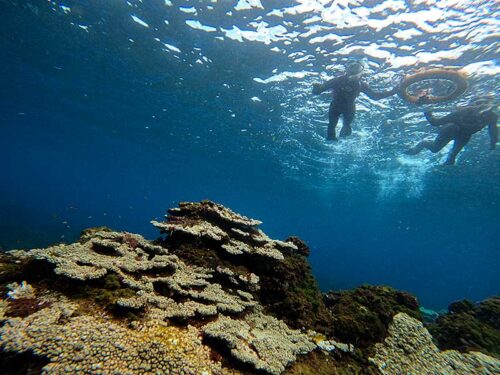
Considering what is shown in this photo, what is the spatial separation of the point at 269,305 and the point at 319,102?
1781 centimetres

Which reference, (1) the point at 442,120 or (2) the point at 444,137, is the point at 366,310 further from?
(2) the point at 444,137

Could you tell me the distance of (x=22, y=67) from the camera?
25.4 m

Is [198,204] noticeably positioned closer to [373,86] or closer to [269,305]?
[269,305]

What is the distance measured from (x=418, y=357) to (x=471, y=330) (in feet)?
6.63

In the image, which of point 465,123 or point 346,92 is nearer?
point 346,92

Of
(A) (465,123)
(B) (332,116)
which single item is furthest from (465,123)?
(B) (332,116)

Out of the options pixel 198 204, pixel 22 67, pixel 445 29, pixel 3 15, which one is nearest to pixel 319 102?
pixel 445 29

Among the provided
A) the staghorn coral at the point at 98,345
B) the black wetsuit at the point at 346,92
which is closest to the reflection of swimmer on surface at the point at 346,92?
the black wetsuit at the point at 346,92

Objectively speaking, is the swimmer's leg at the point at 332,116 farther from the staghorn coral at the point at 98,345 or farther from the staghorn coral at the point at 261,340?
the staghorn coral at the point at 98,345

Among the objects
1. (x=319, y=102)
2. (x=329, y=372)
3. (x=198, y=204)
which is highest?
(x=319, y=102)

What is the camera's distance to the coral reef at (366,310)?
505 cm

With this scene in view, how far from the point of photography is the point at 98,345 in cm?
290

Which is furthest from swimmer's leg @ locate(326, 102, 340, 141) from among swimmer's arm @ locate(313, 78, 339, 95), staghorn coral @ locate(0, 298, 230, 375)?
staghorn coral @ locate(0, 298, 230, 375)

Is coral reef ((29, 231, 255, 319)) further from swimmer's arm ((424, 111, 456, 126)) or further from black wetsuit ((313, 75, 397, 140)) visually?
swimmer's arm ((424, 111, 456, 126))
